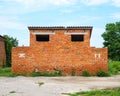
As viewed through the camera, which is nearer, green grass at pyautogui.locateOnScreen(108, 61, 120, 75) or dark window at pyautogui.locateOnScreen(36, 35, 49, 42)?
dark window at pyautogui.locateOnScreen(36, 35, 49, 42)

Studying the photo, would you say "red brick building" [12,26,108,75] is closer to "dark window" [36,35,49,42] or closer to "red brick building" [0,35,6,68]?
"dark window" [36,35,49,42]

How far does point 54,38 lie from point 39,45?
4.36ft

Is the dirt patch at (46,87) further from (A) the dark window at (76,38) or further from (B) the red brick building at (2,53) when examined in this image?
(B) the red brick building at (2,53)

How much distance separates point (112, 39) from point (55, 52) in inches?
2081

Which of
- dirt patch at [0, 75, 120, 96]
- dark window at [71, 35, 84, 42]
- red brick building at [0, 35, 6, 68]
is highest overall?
dark window at [71, 35, 84, 42]

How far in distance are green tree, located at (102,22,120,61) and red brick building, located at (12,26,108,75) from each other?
50.7 m

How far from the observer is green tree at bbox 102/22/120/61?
78500 mm

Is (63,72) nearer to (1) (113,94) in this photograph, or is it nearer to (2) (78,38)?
(2) (78,38)

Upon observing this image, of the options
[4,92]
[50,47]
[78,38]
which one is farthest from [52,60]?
[4,92]

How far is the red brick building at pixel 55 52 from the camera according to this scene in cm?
2788

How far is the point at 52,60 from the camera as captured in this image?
28.0 metres

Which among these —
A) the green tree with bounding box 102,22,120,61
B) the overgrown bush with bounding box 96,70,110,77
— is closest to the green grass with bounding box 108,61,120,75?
the overgrown bush with bounding box 96,70,110,77

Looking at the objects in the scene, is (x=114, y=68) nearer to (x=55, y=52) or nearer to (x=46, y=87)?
(x=55, y=52)

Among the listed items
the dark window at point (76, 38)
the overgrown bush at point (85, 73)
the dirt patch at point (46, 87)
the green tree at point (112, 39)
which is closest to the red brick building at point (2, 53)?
the dark window at point (76, 38)
